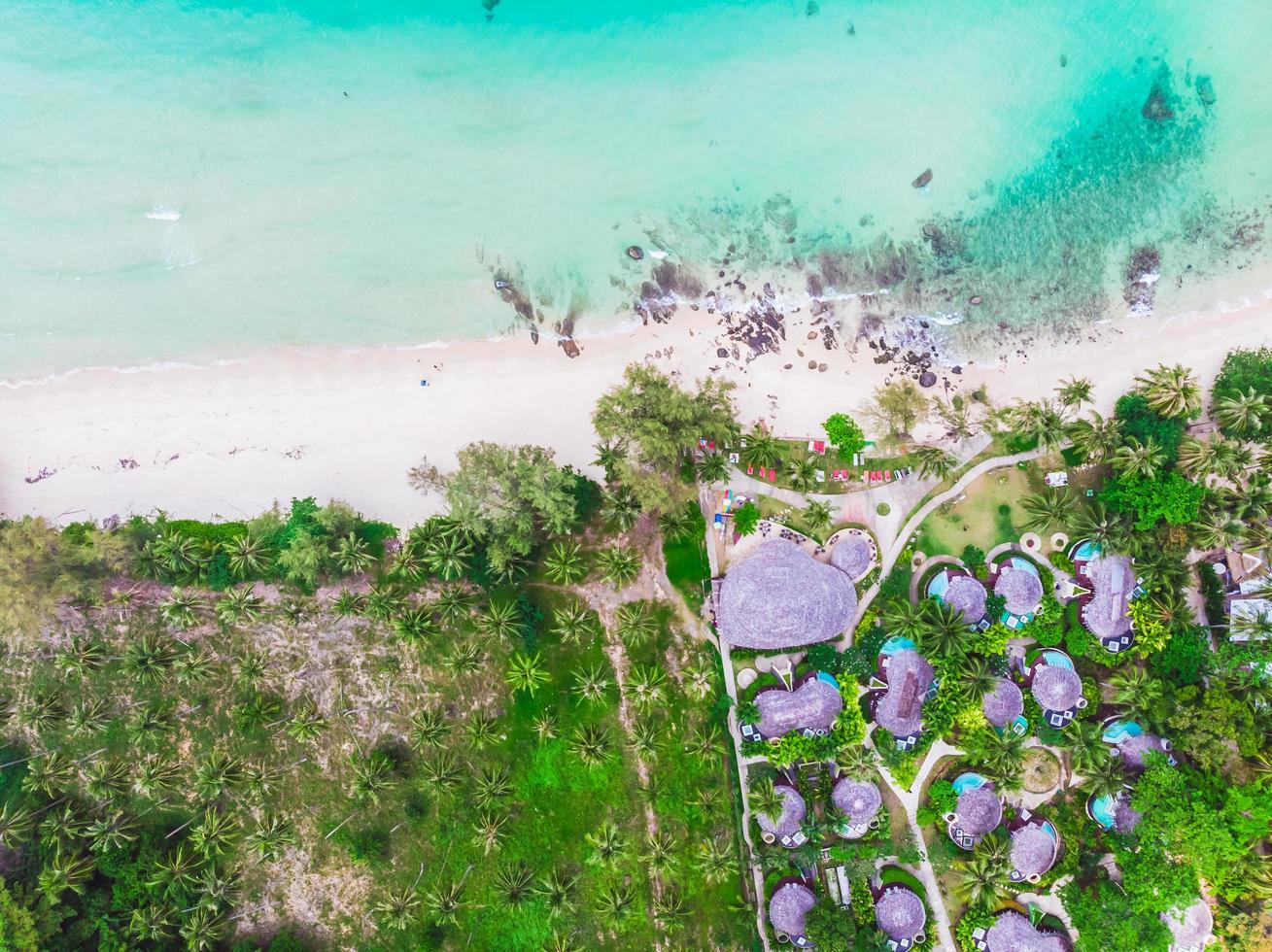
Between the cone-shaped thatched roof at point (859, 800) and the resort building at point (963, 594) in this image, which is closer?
the resort building at point (963, 594)

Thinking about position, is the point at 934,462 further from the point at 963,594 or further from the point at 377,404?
the point at 377,404

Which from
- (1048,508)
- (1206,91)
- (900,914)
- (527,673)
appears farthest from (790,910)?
(1206,91)

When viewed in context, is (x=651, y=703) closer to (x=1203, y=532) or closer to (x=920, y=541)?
(x=920, y=541)

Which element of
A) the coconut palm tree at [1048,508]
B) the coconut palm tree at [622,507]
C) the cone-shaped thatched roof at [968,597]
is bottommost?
the cone-shaped thatched roof at [968,597]

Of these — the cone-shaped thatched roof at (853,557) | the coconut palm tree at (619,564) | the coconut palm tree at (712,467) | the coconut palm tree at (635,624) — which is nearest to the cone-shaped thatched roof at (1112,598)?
the cone-shaped thatched roof at (853,557)

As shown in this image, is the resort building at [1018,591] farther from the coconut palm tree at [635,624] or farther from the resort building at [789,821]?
the coconut palm tree at [635,624]

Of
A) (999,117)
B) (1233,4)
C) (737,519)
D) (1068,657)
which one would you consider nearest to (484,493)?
(737,519)
